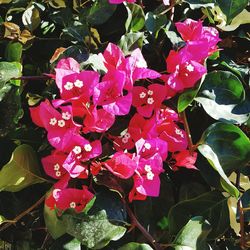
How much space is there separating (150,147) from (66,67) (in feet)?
0.49

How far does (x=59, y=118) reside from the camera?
24.5 inches

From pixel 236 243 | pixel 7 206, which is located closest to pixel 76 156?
pixel 7 206

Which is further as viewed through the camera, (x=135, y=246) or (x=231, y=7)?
(x=231, y=7)

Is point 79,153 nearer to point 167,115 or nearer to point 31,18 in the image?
point 167,115

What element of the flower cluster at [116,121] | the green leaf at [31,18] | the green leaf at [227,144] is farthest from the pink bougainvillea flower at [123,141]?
the green leaf at [31,18]

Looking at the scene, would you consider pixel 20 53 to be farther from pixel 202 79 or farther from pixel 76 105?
pixel 202 79

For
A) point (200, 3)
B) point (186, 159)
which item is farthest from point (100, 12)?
point (186, 159)

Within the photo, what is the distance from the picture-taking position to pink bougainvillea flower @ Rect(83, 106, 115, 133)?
62 cm

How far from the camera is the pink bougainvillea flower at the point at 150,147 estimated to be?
0.63 metres

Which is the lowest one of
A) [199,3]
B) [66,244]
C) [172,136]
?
[66,244]

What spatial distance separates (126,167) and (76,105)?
3.9 inches

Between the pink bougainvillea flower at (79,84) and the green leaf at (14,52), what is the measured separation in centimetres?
12

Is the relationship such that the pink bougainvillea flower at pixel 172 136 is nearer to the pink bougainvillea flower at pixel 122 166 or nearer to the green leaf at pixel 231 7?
the pink bougainvillea flower at pixel 122 166

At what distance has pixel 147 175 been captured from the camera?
0.64 meters
